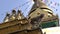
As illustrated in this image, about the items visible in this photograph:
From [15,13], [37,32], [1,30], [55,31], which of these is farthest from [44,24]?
[37,32]

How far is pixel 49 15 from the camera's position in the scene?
61.9ft

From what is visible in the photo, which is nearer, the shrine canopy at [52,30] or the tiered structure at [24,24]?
the tiered structure at [24,24]

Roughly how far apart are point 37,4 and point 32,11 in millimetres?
1483

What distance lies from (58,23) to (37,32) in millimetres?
6513

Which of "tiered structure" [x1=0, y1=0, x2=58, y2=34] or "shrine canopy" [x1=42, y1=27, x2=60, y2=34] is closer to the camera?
"tiered structure" [x1=0, y1=0, x2=58, y2=34]

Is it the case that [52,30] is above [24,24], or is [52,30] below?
below

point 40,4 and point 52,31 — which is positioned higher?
point 40,4

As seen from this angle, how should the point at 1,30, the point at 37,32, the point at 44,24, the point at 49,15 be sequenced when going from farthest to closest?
the point at 49,15, the point at 44,24, the point at 1,30, the point at 37,32

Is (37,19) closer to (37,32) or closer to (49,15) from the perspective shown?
(37,32)

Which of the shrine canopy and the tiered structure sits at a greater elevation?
the tiered structure

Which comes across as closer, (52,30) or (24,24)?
(24,24)

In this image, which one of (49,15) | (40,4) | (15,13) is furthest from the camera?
(40,4)

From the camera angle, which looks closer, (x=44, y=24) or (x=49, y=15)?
(x=44, y=24)

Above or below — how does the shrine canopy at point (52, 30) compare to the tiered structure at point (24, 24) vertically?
below
